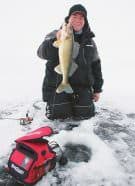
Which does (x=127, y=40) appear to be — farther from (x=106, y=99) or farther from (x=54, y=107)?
(x=54, y=107)

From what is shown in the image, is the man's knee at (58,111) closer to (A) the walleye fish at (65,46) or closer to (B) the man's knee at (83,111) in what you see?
(B) the man's knee at (83,111)

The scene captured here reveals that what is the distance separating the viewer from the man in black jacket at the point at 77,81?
18.8ft

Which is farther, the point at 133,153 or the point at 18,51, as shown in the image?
the point at 18,51

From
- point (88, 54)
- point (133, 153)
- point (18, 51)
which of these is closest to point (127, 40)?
point (18, 51)

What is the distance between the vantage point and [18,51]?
15797mm

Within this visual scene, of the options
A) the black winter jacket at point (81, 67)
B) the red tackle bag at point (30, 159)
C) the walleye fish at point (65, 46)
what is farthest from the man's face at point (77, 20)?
the red tackle bag at point (30, 159)

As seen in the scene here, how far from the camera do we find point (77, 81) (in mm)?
5848

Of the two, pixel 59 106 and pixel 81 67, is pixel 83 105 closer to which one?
pixel 59 106

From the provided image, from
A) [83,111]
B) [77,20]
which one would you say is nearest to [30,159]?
[83,111]

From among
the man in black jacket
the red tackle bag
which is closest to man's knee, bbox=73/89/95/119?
the man in black jacket

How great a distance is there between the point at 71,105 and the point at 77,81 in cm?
43

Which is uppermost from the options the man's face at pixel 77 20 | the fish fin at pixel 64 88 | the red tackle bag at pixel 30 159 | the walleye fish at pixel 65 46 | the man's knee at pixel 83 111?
the man's face at pixel 77 20

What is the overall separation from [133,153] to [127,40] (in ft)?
46.8

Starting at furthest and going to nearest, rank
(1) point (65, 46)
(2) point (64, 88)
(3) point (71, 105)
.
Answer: (3) point (71, 105), (2) point (64, 88), (1) point (65, 46)
